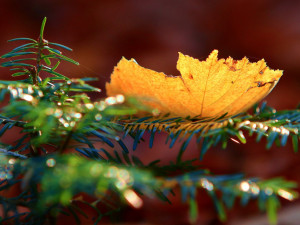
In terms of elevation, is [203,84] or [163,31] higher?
[163,31]

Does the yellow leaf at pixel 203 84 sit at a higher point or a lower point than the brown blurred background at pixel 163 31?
lower

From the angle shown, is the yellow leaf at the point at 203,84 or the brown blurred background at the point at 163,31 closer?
the yellow leaf at the point at 203,84

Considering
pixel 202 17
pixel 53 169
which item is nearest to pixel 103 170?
pixel 53 169

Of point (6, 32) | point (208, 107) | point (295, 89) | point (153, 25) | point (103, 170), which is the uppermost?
point (153, 25)

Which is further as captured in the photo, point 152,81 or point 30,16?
point 30,16

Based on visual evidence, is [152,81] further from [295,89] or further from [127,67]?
[295,89]
